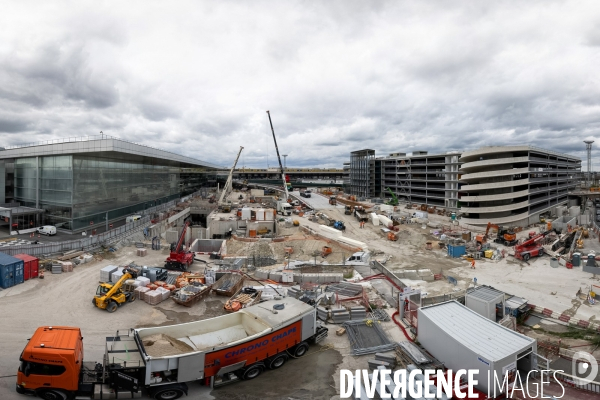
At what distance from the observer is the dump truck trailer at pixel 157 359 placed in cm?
1096

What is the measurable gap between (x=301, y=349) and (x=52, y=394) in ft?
29.0

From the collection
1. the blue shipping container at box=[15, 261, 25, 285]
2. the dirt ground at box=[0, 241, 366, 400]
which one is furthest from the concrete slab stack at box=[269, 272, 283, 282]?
the blue shipping container at box=[15, 261, 25, 285]

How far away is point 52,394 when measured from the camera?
11.1 metres

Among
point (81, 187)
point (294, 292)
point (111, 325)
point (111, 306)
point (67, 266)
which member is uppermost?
point (81, 187)

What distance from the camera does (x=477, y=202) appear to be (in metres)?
53.3

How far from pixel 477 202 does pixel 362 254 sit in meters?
32.2

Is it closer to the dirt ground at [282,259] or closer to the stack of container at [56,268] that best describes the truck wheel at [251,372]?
the dirt ground at [282,259]

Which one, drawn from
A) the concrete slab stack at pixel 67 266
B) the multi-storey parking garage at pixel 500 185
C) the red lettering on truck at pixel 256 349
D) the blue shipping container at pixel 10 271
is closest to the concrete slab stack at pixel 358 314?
the red lettering on truck at pixel 256 349

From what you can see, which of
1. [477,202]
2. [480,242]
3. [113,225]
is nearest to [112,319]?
[113,225]

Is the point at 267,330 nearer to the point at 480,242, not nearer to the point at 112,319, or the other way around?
the point at 112,319

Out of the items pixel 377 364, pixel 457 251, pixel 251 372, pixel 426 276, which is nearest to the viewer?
pixel 251 372

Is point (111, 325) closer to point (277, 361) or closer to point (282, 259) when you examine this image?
point (277, 361)

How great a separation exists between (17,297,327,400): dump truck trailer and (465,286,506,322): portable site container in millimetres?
9474

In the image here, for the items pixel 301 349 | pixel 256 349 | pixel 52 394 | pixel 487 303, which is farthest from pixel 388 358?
pixel 52 394
